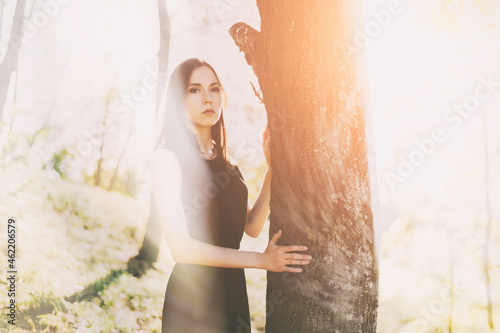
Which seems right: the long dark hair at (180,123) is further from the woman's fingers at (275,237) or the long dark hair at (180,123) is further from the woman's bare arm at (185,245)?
the woman's fingers at (275,237)

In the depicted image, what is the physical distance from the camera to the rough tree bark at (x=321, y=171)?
1.50 metres

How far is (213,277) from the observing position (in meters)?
2.02

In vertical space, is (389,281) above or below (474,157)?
below

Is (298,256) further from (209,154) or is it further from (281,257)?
(209,154)

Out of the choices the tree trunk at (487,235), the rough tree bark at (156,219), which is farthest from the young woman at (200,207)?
the tree trunk at (487,235)

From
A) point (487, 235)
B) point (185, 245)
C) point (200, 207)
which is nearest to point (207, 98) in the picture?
point (200, 207)

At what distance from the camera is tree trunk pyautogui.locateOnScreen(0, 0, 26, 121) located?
300 centimetres

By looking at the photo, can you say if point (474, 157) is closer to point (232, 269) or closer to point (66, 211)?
point (232, 269)

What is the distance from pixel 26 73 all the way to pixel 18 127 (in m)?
0.39

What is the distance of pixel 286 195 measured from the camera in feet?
5.09

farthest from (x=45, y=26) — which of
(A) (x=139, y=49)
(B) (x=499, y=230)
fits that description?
(B) (x=499, y=230)

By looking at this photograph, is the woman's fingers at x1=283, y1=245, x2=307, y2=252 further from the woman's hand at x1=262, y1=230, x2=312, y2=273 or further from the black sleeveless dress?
the black sleeveless dress

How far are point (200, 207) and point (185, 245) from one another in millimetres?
267

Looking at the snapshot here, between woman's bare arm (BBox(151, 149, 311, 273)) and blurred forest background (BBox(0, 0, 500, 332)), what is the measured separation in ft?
2.69
